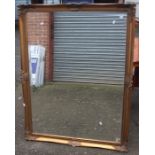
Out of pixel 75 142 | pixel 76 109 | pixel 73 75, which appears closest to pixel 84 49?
pixel 73 75

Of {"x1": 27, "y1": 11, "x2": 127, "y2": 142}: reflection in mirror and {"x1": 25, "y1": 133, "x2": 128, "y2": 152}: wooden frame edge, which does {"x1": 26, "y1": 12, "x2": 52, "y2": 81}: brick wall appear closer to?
{"x1": 27, "y1": 11, "x2": 127, "y2": 142}: reflection in mirror

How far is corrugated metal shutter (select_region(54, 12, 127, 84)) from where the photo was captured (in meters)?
3.18

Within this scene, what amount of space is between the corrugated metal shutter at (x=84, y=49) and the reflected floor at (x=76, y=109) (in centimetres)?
12

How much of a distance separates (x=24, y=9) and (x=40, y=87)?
846mm

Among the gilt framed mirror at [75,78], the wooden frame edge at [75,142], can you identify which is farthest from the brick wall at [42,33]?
the wooden frame edge at [75,142]

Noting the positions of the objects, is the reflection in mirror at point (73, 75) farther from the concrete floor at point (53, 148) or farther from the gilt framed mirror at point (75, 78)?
the concrete floor at point (53, 148)

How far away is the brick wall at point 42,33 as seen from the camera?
10.1 ft

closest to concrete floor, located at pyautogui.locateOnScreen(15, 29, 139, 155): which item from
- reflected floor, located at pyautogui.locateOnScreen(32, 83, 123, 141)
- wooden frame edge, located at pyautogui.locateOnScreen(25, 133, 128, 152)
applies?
wooden frame edge, located at pyautogui.locateOnScreen(25, 133, 128, 152)

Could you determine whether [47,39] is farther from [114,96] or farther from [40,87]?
[114,96]

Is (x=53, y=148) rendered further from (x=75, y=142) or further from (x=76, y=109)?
(x=76, y=109)

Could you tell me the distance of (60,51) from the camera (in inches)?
127
